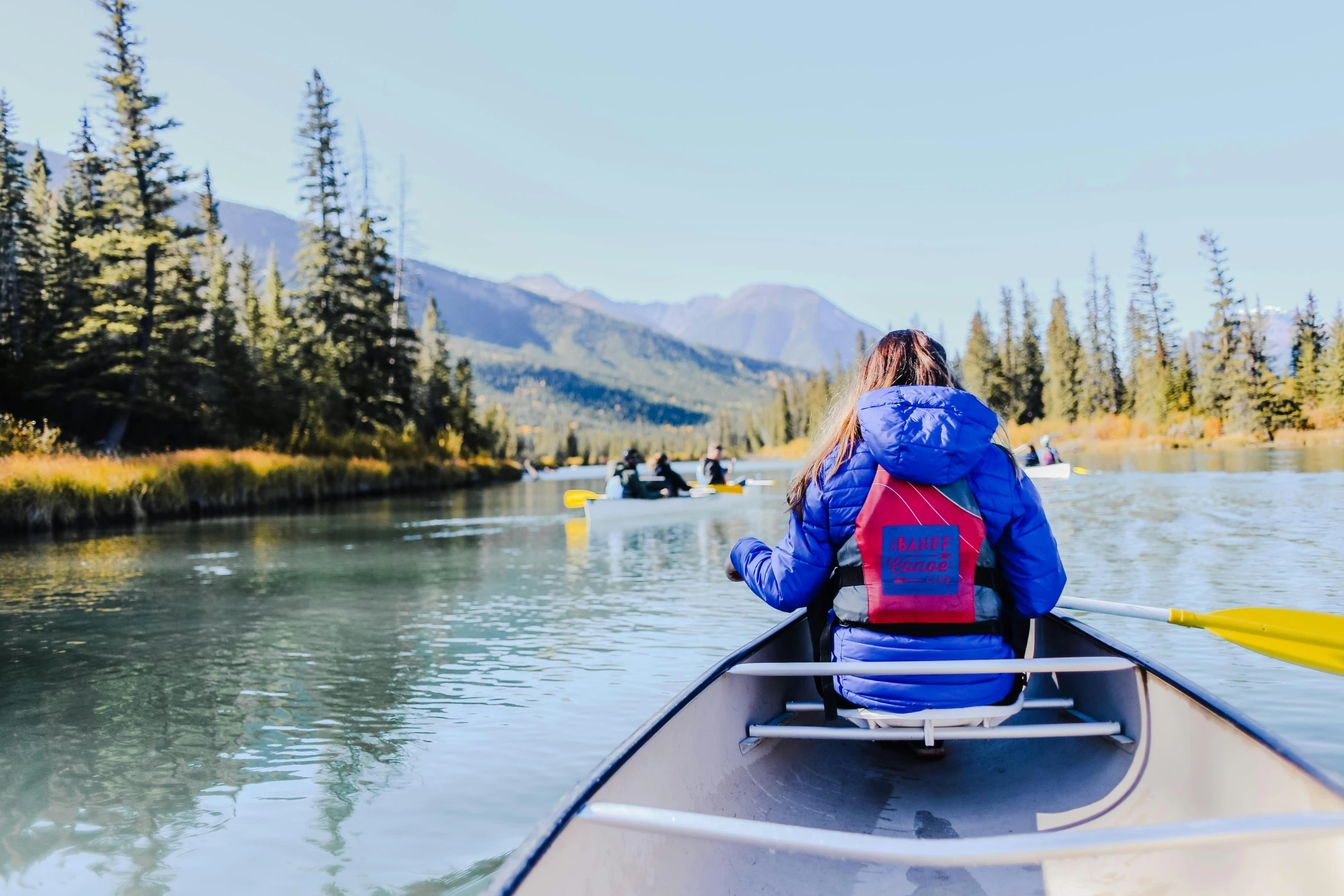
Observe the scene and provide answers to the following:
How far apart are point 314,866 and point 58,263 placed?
35.6m

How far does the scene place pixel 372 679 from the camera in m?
6.86

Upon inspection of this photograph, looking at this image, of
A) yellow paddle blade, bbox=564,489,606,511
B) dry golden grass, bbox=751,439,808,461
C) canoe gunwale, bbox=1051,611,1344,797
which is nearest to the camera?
canoe gunwale, bbox=1051,611,1344,797

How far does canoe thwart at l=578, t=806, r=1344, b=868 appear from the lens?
2.07m

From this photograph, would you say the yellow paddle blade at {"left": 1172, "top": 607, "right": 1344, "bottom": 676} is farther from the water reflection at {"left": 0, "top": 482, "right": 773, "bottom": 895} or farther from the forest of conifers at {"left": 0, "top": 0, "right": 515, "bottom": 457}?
the forest of conifers at {"left": 0, "top": 0, "right": 515, "bottom": 457}

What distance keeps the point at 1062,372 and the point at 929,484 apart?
80.9 m

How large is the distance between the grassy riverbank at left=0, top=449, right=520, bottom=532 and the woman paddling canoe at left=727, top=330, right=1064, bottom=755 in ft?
64.1

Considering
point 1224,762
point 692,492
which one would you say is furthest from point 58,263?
point 1224,762

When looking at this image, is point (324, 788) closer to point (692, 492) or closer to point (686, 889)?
point (686, 889)

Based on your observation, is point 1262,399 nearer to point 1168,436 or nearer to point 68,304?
point 1168,436

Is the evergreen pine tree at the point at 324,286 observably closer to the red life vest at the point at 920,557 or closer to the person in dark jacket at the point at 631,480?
the person in dark jacket at the point at 631,480

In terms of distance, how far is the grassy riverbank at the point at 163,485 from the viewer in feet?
58.3

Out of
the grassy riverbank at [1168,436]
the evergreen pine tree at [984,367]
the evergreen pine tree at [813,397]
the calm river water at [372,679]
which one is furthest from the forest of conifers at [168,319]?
the evergreen pine tree at [813,397]

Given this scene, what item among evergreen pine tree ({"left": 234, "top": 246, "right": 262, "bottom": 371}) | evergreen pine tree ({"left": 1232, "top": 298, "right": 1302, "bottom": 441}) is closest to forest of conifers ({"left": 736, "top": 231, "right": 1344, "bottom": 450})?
evergreen pine tree ({"left": 1232, "top": 298, "right": 1302, "bottom": 441})

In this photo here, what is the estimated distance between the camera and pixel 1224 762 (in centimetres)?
292
